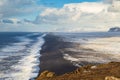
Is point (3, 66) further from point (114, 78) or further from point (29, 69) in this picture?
point (114, 78)

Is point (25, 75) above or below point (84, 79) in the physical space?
below

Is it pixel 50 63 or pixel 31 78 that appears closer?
pixel 31 78

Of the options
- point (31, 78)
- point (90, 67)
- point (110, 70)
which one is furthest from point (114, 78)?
point (31, 78)

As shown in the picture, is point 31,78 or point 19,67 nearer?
point 31,78

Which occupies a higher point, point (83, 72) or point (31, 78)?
point (83, 72)

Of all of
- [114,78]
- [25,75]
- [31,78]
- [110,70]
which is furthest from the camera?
[25,75]

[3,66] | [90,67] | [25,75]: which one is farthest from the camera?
[3,66]

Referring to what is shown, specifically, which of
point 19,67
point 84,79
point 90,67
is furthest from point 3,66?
point 84,79

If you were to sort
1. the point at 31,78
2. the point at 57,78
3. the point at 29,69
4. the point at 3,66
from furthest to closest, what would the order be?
the point at 3,66
the point at 29,69
the point at 31,78
the point at 57,78

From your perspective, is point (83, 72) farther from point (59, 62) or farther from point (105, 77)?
point (59, 62)
